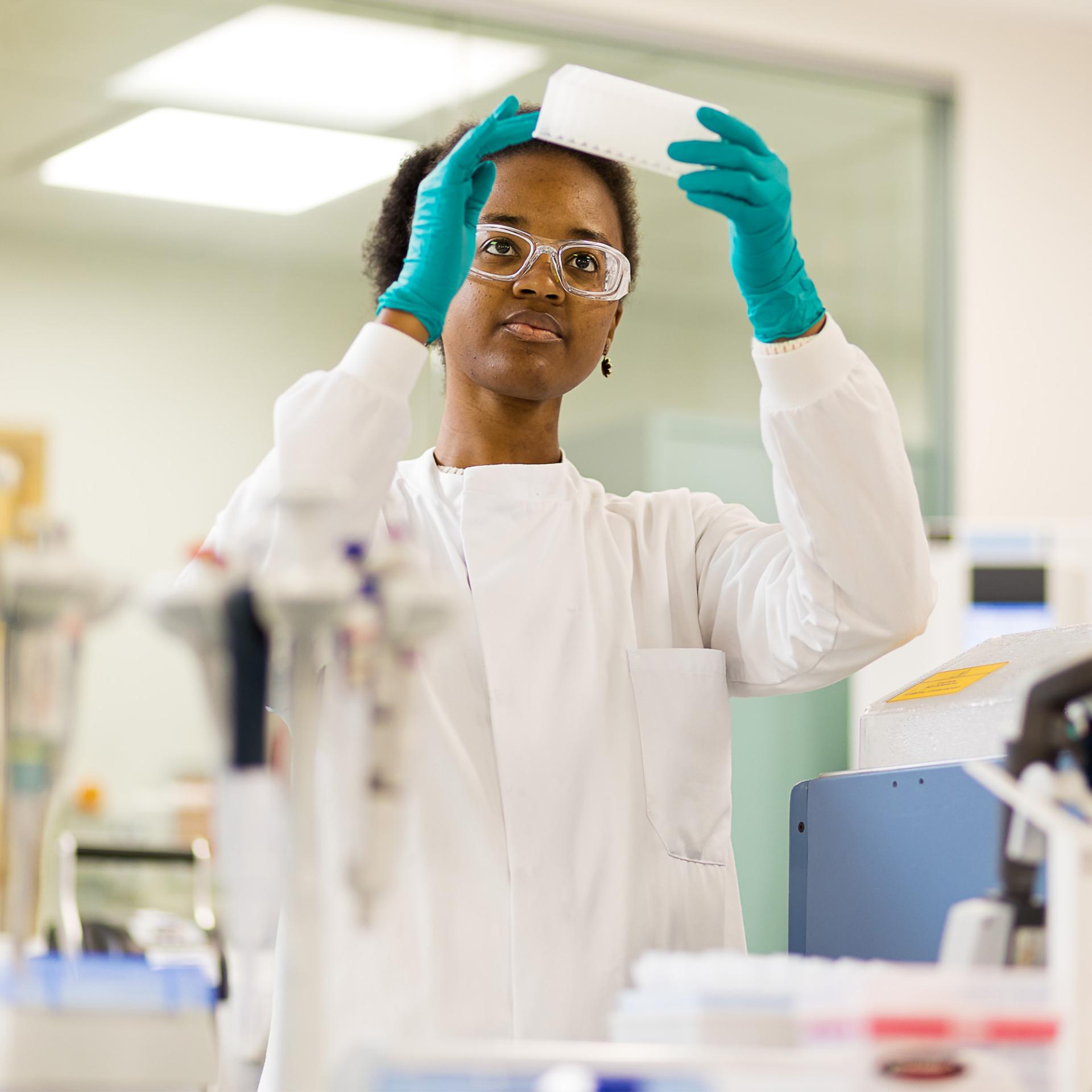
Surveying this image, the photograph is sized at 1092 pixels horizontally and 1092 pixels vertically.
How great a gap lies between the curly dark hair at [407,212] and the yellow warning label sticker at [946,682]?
0.56 metres

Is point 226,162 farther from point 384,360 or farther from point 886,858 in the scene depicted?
point 886,858

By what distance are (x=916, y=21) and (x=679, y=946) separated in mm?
3454

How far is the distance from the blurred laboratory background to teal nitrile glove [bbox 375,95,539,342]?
167 cm

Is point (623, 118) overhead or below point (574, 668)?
overhead

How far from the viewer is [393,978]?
1.25 metres

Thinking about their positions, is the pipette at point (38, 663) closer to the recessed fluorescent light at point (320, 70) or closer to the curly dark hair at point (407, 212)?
the curly dark hair at point (407, 212)

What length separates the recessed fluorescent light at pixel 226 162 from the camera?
3.45 meters

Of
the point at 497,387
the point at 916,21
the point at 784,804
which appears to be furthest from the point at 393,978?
the point at 916,21

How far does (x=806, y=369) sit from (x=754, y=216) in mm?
133

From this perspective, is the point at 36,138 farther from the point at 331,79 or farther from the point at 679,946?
the point at 679,946

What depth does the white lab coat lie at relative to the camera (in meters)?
1.19

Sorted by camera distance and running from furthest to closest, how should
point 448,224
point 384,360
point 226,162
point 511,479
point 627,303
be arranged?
point 226,162 → point 627,303 → point 511,479 → point 448,224 → point 384,360

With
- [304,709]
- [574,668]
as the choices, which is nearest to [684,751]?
[574,668]

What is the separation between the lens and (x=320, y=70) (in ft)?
11.9
